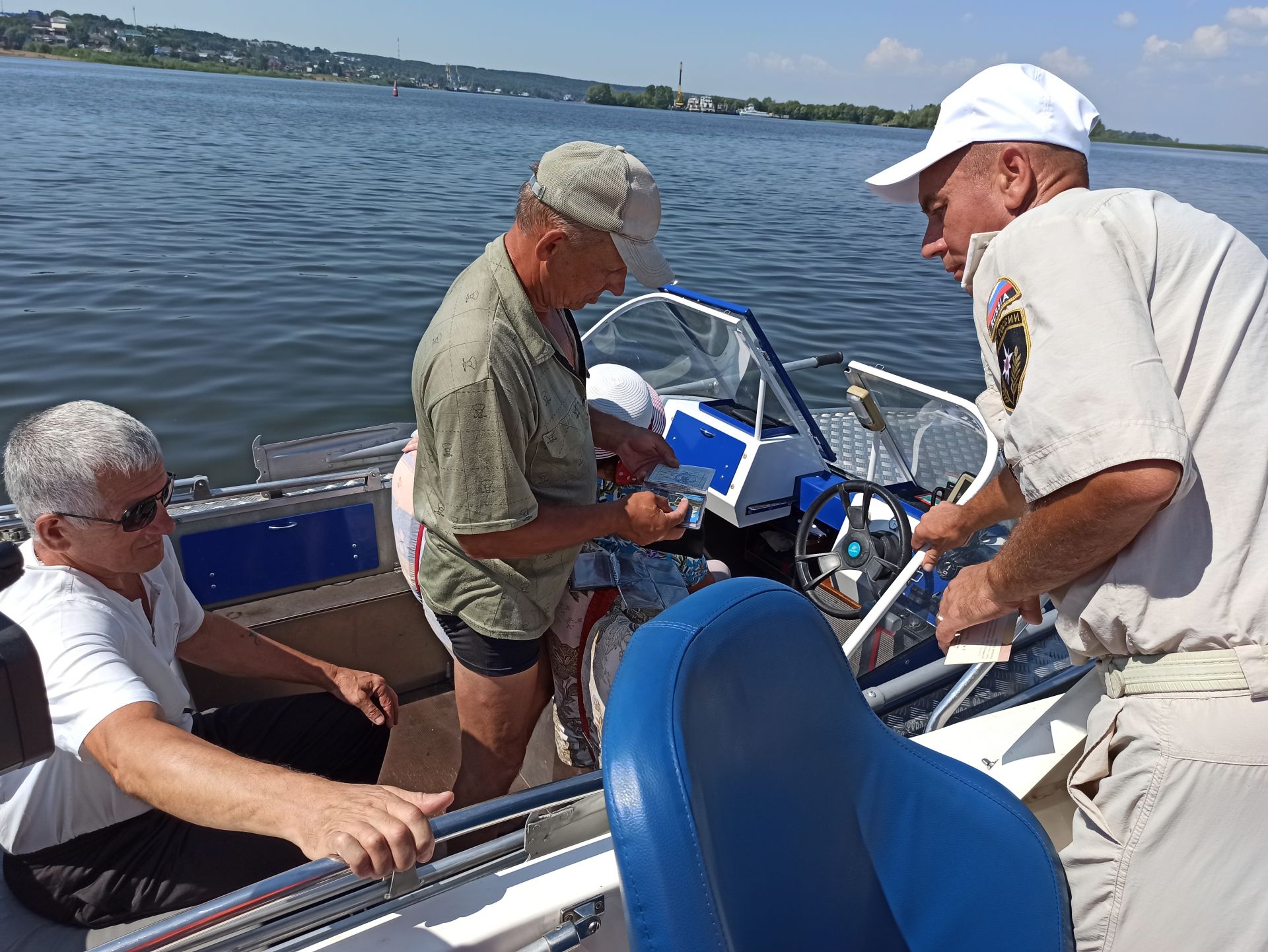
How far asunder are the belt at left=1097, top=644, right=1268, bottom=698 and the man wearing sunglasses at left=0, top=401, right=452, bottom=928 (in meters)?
1.14

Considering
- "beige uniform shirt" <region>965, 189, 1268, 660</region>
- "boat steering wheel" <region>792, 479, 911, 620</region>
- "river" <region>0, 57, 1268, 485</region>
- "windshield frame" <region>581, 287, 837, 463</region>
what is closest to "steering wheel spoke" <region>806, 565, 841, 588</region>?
"boat steering wheel" <region>792, 479, 911, 620</region>

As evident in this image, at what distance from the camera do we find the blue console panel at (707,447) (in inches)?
133

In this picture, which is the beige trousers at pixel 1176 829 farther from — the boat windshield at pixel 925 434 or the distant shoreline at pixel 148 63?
the distant shoreline at pixel 148 63

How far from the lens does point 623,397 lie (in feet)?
9.13

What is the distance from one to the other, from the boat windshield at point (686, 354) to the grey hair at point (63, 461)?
2129mm

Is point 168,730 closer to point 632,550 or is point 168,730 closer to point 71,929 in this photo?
point 71,929

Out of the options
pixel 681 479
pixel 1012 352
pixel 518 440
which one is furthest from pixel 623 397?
pixel 1012 352

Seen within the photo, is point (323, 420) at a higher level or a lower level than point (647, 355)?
lower

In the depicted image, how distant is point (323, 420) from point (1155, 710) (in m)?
7.52

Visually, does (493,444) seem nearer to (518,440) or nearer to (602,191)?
(518,440)

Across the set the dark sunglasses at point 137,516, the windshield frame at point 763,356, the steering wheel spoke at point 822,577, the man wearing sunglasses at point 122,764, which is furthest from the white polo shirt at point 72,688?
the windshield frame at point 763,356

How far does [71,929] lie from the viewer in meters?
1.56

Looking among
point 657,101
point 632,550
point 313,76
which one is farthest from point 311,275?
point 313,76

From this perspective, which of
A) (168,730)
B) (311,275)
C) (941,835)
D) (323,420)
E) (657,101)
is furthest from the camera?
(657,101)
